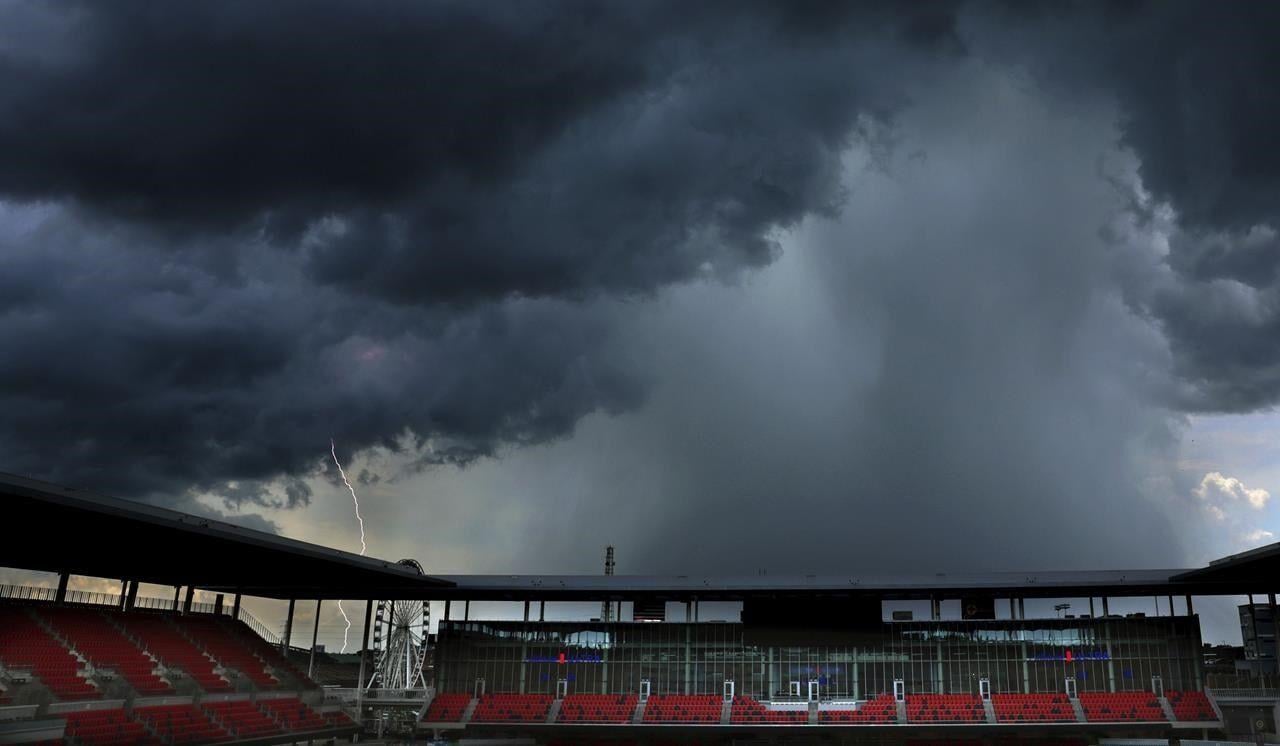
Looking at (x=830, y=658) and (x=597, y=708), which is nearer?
(x=597, y=708)

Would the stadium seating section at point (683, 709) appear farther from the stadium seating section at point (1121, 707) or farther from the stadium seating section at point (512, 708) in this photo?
the stadium seating section at point (1121, 707)

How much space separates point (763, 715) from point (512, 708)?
736 inches

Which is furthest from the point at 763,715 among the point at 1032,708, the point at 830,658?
the point at 1032,708

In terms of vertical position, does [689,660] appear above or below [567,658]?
above

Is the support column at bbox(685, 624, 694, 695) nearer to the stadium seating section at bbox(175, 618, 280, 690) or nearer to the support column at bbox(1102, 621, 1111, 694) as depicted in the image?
the stadium seating section at bbox(175, 618, 280, 690)

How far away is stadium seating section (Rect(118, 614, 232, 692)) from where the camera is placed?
58656 millimetres

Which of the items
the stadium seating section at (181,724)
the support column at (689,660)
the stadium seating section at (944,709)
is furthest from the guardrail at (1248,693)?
the stadium seating section at (181,724)

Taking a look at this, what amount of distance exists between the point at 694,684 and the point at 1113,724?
2937 cm

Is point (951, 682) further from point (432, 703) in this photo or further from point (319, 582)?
point (319, 582)

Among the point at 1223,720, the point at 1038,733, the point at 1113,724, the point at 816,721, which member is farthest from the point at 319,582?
the point at 1223,720

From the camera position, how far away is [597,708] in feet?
230

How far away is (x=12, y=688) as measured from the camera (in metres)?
44.2

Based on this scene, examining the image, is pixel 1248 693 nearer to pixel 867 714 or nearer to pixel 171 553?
→ pixel 867 714

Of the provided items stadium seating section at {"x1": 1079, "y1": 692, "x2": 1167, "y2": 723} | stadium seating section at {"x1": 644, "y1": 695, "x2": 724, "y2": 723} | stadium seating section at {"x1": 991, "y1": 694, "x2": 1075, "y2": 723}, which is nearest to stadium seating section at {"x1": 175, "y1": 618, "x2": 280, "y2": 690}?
stadium seating section at {"x1": 644, "y1": 695, "x2": 724, "y2": 723}
